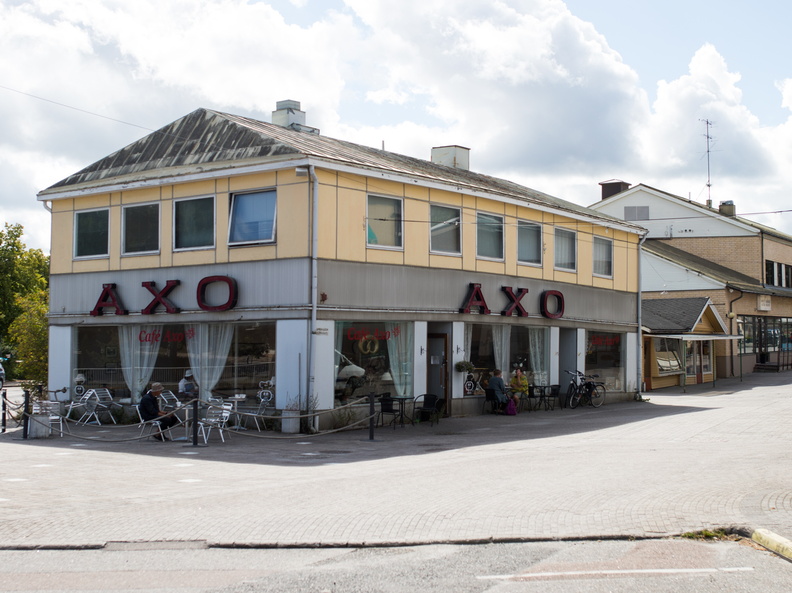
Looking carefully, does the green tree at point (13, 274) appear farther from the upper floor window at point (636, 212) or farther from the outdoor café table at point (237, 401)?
the outdoor café table at point (237, 401)

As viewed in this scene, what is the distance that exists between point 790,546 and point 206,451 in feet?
38.0

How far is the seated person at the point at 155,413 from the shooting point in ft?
63.2

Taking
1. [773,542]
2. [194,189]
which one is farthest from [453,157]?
[773,542]

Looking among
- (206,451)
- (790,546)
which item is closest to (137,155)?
(206,451)

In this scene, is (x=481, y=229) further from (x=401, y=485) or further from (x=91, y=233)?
(x=401, y=485)

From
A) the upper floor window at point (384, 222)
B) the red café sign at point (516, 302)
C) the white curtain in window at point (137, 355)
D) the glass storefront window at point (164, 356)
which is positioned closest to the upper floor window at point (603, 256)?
the red café sign at point (516, 302)

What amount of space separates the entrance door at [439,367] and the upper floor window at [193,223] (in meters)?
6.44

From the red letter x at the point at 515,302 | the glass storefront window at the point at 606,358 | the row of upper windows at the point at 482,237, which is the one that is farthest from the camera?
the glass storefront window at the point at 606,358

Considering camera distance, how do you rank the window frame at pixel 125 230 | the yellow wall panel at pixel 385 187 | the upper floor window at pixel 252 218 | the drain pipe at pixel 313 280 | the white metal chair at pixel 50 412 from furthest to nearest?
1. the window frame at pixel 125 230
2. the yellow wall panel at pixel 385 187
3. the upper floor window at pixel 252 218
4. the drain pipe at pixel 313 280
5. the white metal chair at pixel 50 412

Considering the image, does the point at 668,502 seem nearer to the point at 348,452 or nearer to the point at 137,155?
the point at 348,452

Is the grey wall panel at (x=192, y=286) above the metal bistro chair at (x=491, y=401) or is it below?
above

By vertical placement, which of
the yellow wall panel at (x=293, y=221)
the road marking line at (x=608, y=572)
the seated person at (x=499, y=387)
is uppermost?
the yellow wall panel at (x=293, y=221)

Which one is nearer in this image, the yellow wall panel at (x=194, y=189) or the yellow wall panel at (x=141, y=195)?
the yellow wall panel at (x=194, y=189)

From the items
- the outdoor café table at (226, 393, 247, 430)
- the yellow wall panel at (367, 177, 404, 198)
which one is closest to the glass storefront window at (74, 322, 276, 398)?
the outdoor café table at (226, 393, 247, 430)
